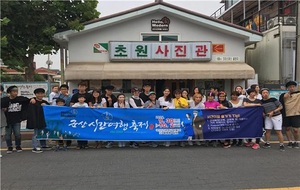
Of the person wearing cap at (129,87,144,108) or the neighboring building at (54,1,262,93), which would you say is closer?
the person wearing cap at (129,87,144,108)

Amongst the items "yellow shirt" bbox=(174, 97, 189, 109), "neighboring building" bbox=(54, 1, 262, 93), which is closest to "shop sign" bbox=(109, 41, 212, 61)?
"neighboring building" bbox=(54, 1, 262, 93)

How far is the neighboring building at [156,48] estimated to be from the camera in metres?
13.6

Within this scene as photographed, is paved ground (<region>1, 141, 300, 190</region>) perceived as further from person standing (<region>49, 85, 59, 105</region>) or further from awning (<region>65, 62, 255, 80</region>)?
awning (<region>65, 62, 255, 80</region>)

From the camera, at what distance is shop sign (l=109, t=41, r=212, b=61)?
46.0 ft

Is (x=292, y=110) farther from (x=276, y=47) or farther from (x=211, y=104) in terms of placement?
(x=276, y=47)

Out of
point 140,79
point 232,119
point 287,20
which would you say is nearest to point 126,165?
point 232,119

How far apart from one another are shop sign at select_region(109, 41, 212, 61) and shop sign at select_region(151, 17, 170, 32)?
850 millimetres

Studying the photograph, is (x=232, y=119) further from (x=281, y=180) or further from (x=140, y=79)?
(x=140, y=79)

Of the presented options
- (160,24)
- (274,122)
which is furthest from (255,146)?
(160,24)

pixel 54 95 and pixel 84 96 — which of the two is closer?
pixel 84 96

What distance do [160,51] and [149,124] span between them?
6738mm

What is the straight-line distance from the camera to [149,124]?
804 cm

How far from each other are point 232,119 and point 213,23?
7140 mm

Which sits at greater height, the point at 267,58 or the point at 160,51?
the point at 160,51
